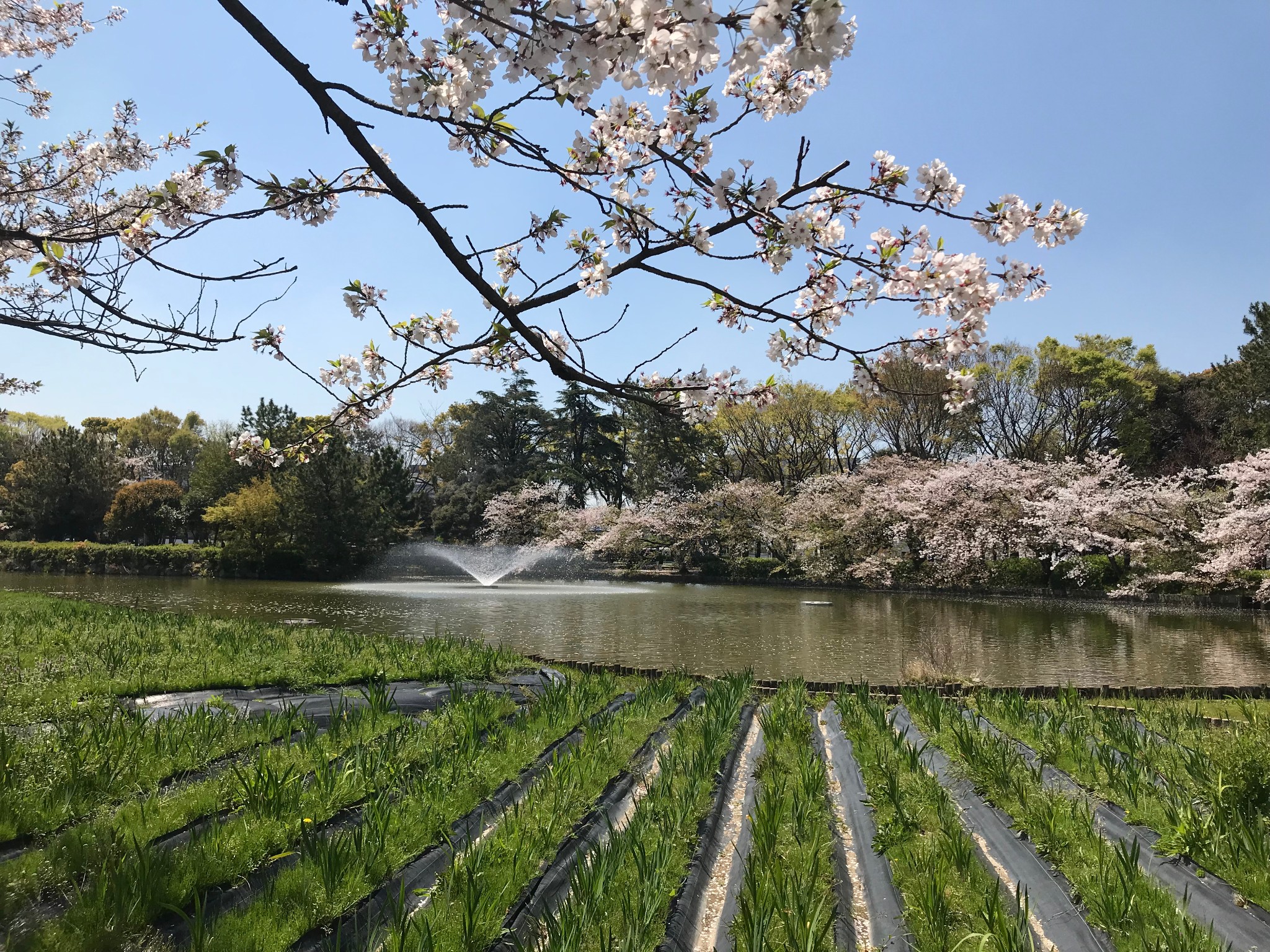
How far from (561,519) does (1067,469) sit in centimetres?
2165

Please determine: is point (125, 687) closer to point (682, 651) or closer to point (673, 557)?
point (682, 651)

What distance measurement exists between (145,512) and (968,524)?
136 feet

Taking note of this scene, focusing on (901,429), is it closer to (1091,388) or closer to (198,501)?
(1091,388)

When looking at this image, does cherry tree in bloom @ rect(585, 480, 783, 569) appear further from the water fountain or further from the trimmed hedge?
the trimmed hedge

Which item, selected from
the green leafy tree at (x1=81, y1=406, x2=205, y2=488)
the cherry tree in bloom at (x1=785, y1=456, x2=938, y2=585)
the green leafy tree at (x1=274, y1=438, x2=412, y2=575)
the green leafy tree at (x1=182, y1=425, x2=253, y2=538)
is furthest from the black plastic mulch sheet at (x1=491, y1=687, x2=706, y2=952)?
the green leafy tree at (x1=81, y1=406, x2=205, y2=488)

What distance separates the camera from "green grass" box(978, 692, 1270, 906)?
9.36 ft

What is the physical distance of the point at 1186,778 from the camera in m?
3.87

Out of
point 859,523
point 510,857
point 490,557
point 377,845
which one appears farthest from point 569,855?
point 490,557

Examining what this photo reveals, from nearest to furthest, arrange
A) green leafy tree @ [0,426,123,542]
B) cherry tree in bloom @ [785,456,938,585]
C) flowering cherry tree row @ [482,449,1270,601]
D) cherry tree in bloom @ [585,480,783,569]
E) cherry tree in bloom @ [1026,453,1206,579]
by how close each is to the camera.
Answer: flowering cherry tree row @ [482,449,1270,601]
cherry tree in bloom @ [1026,453,1206,579]
cherry tree in bloom @ [785,456,938,585]
cherry tree in bloom @ [585,480,783,569]
green leafy tree @ [0,426,123,542]

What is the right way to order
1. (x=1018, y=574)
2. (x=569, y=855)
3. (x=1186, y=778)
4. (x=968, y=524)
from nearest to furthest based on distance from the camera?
(x=569, y=855) → (x=1186, y=778) → (x=1018, y=574) → (x=968, y=524)

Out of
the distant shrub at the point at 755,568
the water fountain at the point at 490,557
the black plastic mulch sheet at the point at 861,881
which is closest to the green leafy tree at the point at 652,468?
the distant shrub at the point at 755,568

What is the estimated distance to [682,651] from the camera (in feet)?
38.0

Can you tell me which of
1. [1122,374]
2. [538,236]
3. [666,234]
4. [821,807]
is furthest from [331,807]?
[1122,374]

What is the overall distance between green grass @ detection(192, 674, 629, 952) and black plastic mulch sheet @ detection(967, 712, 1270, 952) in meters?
2.82
